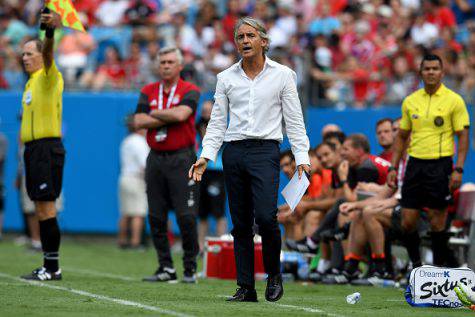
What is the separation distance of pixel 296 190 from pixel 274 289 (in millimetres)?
845

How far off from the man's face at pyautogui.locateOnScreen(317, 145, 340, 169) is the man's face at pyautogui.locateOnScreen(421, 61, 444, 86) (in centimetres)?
208

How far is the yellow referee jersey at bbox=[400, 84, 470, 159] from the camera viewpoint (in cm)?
1137

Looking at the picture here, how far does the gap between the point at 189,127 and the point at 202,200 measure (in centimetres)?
521

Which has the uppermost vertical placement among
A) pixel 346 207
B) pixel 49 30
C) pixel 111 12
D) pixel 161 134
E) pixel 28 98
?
pixel 111 12

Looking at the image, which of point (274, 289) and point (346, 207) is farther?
point (346, 207)

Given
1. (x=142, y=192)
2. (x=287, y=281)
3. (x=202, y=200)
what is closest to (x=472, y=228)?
(x=287, y=281)

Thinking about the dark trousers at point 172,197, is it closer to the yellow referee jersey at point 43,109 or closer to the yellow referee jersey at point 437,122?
the yellow referee jersey at point 43,109

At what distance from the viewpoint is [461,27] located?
2000 centimetres

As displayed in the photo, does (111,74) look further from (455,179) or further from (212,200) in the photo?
(455,179)

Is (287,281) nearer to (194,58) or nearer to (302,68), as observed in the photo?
(302,68)

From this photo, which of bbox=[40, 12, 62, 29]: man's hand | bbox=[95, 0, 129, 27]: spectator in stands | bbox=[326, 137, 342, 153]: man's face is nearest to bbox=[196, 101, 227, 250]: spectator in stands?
bbox=[326, 137, 342, 153]: man's face

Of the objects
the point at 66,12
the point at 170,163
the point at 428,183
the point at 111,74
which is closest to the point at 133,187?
the point at 111,74

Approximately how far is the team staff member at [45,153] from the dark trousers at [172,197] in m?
1.02

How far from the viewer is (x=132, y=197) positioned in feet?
61.1
